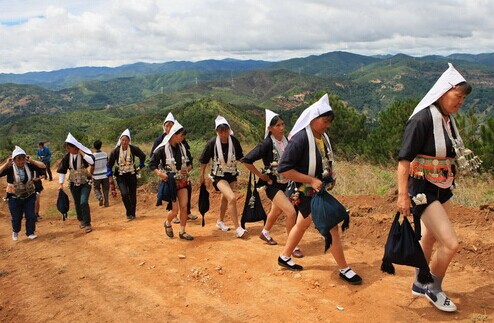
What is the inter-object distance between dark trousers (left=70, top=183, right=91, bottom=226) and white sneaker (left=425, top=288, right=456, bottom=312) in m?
5.91

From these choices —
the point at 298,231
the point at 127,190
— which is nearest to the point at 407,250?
the point at 298,231

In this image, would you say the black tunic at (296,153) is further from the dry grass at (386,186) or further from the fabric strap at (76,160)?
the fabric strap at (76,160)

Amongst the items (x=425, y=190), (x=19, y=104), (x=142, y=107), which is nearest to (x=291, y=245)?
(x=425, y=190)

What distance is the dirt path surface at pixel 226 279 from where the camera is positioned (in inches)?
154

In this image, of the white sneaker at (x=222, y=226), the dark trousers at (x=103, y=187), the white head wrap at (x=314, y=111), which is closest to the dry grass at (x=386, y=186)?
the white sneaker at (x=222, y=226)

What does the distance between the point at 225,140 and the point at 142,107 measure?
14103 cm

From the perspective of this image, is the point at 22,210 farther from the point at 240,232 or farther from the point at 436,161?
the point at 436,161

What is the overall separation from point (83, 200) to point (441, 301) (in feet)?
20.5

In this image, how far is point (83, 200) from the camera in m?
7.71

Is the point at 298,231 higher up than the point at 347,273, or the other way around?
the point at 298,231

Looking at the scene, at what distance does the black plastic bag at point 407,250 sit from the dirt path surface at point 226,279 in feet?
1.23

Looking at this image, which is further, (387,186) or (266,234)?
(387,186)

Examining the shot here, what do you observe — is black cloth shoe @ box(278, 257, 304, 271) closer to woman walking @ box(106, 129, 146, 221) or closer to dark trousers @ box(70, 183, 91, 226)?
dark trousers @ box(70, 183, 91, 226)

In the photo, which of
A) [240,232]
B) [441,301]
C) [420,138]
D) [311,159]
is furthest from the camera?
[240,232]
